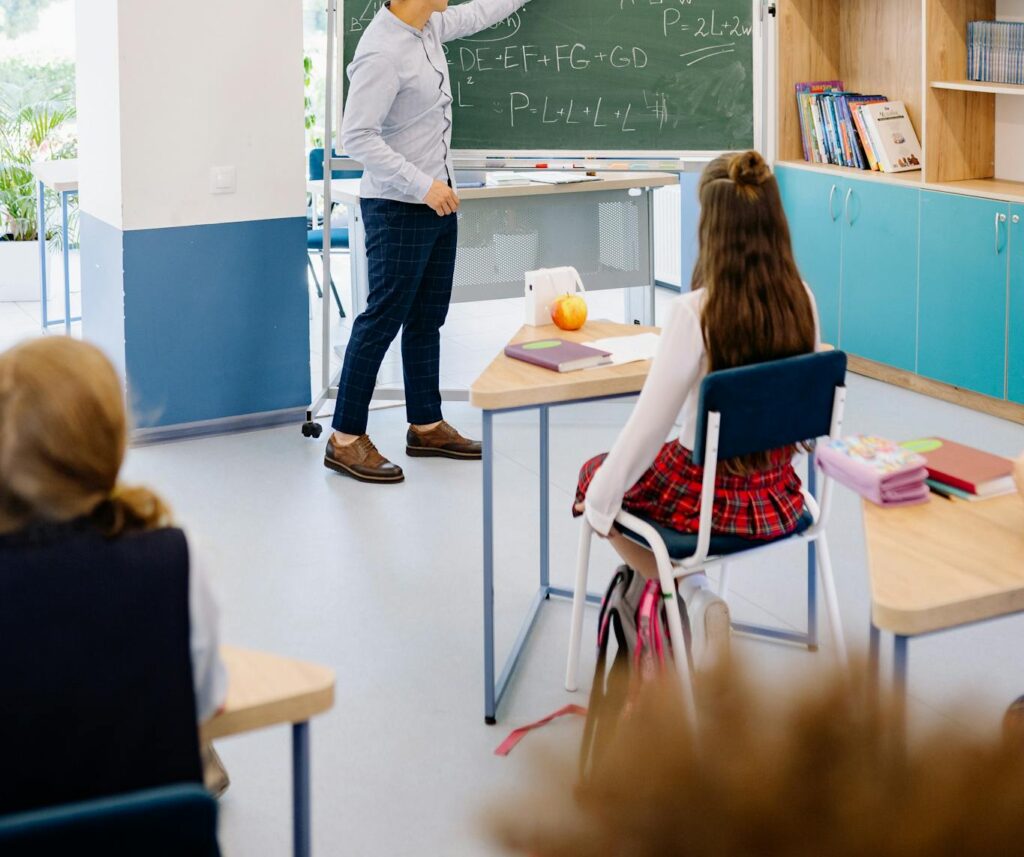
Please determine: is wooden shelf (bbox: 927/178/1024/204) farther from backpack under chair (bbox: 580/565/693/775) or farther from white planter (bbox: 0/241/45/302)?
white planter (bbox: 0/241/45/302)

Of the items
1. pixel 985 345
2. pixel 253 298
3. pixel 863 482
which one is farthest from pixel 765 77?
pixel 863 482

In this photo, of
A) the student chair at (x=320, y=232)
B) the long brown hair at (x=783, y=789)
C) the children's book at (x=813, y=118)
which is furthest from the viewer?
the student chair at (x=320, y=232)

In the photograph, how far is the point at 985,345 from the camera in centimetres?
475

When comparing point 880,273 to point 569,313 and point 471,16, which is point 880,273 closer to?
point 471,16

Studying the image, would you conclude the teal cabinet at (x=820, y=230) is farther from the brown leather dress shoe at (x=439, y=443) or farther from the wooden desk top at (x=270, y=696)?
the wooden desk top at (x=270, y=696)

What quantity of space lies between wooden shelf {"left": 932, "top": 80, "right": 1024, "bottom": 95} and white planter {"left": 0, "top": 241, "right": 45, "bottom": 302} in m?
4.78

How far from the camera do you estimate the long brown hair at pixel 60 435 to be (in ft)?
4.32

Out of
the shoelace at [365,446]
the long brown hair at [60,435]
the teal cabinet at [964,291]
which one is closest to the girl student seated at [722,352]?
the long brown hair at [60,435]

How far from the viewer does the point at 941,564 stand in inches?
70.9

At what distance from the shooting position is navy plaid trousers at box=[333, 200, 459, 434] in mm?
4172

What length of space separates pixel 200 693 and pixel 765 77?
3.70m

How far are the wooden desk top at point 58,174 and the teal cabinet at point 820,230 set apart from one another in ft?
9.77

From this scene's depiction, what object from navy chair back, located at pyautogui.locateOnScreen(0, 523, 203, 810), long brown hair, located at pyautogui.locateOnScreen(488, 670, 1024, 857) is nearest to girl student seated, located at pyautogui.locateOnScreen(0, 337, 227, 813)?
navy chair back, located at pyautogui.locateOnScreen(0, 523, 203, 810)

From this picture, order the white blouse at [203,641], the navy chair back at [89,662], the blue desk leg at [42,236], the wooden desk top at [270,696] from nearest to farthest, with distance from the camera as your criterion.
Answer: the navy chair back at [89,662] → the white blouse at [203,641] → the wooden desk top at [270,696] → the blue desk leg at [42,236]
